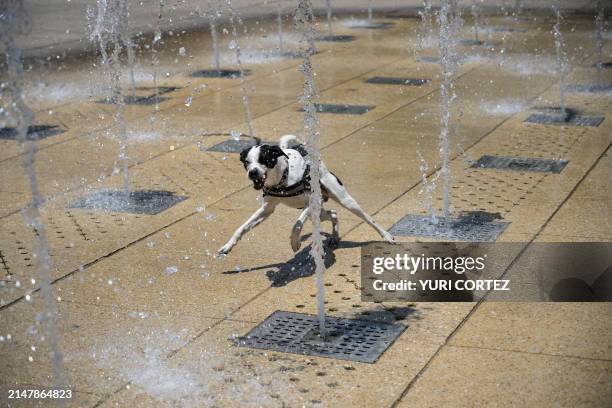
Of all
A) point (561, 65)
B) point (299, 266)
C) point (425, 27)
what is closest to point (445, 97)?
point (299, 266)

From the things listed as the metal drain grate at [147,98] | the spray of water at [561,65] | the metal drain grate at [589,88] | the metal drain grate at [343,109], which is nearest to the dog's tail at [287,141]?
the metal drain grate at [343,109]

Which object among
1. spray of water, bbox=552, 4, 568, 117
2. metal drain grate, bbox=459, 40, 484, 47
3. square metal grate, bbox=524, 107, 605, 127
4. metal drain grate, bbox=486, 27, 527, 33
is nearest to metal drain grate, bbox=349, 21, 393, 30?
metal drain grate, bbox=486, 27, 527, 33

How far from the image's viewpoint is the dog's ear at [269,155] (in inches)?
255

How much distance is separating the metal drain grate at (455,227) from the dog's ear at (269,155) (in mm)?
1471

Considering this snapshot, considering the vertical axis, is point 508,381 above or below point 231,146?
above

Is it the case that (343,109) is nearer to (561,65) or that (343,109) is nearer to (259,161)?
(561,65)

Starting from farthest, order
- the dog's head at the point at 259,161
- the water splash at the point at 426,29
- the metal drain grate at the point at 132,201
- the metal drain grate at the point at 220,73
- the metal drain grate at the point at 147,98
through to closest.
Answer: the water splash at the point at 426,29, the metal drain grate at the point at 220,73, the metal drain grate at the point at 147,98, the metal drain grate at the point at 132,201, the dog's head at the point at 259,161

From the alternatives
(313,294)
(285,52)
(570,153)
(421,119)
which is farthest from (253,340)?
(285,52)

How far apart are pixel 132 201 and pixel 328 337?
3485 millimetres

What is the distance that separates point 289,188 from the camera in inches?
267

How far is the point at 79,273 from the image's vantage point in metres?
7.16

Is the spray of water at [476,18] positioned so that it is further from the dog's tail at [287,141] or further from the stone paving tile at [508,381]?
the stone paving tile at [508,381]

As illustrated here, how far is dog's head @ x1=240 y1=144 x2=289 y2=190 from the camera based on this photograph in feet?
21.3

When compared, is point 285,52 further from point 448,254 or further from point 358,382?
point 358,382
